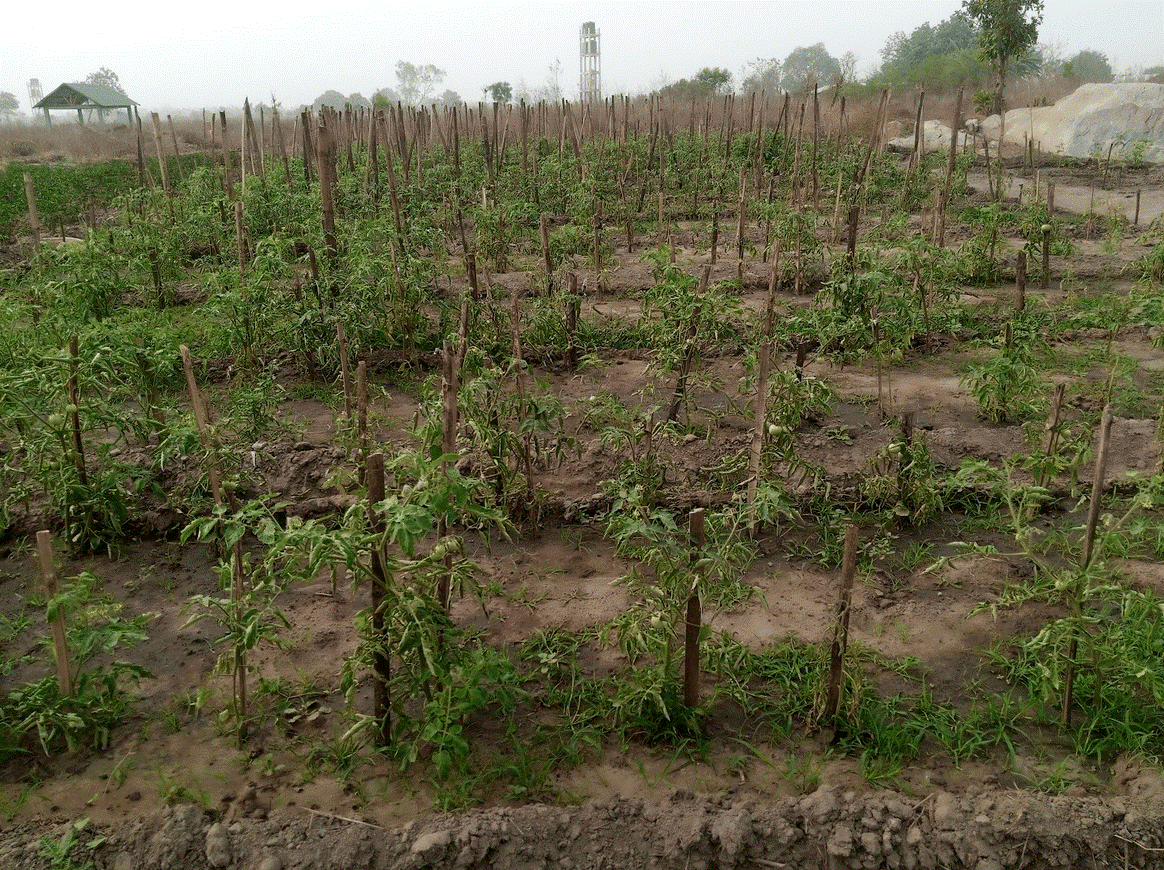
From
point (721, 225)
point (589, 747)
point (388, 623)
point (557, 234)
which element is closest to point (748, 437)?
point (589, 747)

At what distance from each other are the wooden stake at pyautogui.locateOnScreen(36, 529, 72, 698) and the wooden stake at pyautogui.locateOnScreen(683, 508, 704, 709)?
6.50ft

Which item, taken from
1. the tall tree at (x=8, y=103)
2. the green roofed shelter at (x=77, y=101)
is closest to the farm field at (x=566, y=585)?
the green roofed shelter at (x=77, y=101)

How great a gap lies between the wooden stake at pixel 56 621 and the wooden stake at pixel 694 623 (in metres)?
1.98

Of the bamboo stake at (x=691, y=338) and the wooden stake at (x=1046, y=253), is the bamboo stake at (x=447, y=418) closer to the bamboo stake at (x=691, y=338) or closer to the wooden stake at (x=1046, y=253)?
the bamboo stake at (x=691, y=338)

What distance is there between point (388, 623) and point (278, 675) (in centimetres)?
89

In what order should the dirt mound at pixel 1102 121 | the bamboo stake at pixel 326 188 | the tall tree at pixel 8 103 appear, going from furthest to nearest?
the tall tree at pixel 8 103 → the dirt mound at pixel 1102 121 → the bamboo stake at pixel 326 188

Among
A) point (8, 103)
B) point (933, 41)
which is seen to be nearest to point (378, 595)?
point (933, 41)

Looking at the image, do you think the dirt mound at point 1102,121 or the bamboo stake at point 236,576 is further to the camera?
the dirt mound at point 1102,121

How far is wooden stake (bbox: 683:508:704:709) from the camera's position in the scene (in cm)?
270

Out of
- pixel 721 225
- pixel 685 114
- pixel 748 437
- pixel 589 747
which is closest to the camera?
pixel 589 747

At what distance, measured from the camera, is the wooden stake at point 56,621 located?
266 cm

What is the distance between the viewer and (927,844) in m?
2.43

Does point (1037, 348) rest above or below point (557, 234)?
below

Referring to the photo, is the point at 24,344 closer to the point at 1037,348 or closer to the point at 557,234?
the point at 557,234
